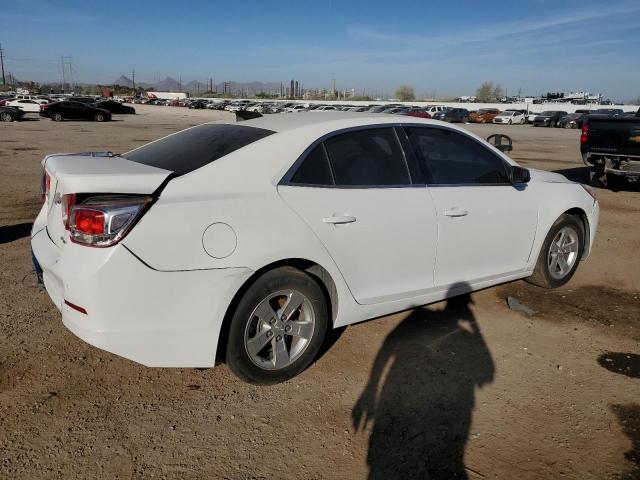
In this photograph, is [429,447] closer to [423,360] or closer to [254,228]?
[423,360]

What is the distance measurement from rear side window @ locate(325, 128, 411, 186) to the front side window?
21 centimetres

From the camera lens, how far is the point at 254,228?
2.96 metres

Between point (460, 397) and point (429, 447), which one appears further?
point (460, 397)

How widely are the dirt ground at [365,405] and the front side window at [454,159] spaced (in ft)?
3.81

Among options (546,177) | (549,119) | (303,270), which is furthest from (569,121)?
(303,270)

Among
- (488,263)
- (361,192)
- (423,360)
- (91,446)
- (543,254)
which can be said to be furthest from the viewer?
(543,254)

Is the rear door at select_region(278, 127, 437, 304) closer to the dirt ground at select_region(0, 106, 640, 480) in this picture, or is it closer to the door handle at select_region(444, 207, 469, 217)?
the door handle at select_region(444, 207, 469, 217)

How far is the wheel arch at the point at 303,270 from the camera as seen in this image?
9.84 ft

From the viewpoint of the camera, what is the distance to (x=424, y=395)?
321 centimetres

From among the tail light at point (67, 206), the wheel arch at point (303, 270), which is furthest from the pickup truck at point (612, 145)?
the tail light at point (67, 206)

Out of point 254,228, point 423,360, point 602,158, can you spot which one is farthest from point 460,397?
point 602,158

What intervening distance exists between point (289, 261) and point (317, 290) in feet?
0.90

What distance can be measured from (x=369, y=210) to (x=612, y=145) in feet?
28.0

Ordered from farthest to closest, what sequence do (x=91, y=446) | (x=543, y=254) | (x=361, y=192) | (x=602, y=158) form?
(x=602, y=158) < (x=543, y=254) < (x=361, y=192) < (x=91, y=446)
